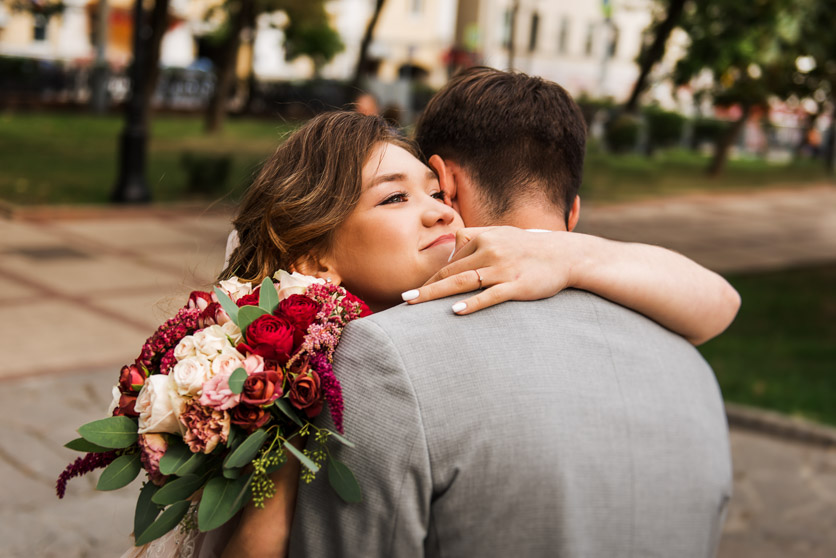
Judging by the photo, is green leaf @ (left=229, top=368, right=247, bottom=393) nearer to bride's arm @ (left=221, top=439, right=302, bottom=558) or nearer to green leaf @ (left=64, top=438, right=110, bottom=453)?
bride's arm @ (left=221, top=439, right=302, bottom=558)

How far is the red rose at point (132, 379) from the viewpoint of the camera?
180 centimetres

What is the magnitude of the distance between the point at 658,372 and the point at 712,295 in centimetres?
42

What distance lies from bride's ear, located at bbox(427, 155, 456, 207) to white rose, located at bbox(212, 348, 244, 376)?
64 cm

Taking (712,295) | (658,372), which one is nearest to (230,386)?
(658,372)

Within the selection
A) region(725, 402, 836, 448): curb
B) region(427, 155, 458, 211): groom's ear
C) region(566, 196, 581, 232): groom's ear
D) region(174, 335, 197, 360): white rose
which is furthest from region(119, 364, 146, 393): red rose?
region(725, 402, 836, 448): curb

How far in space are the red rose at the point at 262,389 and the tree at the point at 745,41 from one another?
6.54 metres

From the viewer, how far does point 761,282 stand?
1093 centimetres

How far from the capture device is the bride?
1702mm

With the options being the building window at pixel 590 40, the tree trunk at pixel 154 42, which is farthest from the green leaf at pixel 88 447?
the building window at pixel 590 40

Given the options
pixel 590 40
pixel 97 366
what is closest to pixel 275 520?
pixel 97 366

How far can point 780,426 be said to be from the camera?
6.17 meters

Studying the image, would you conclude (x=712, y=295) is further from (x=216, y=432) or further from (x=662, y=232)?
(x=662, y=232)

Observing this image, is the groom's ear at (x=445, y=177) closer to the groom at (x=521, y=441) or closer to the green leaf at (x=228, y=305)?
the groom at (x=521, y=441)

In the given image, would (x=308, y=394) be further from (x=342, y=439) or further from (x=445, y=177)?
(x=445, y=177)
